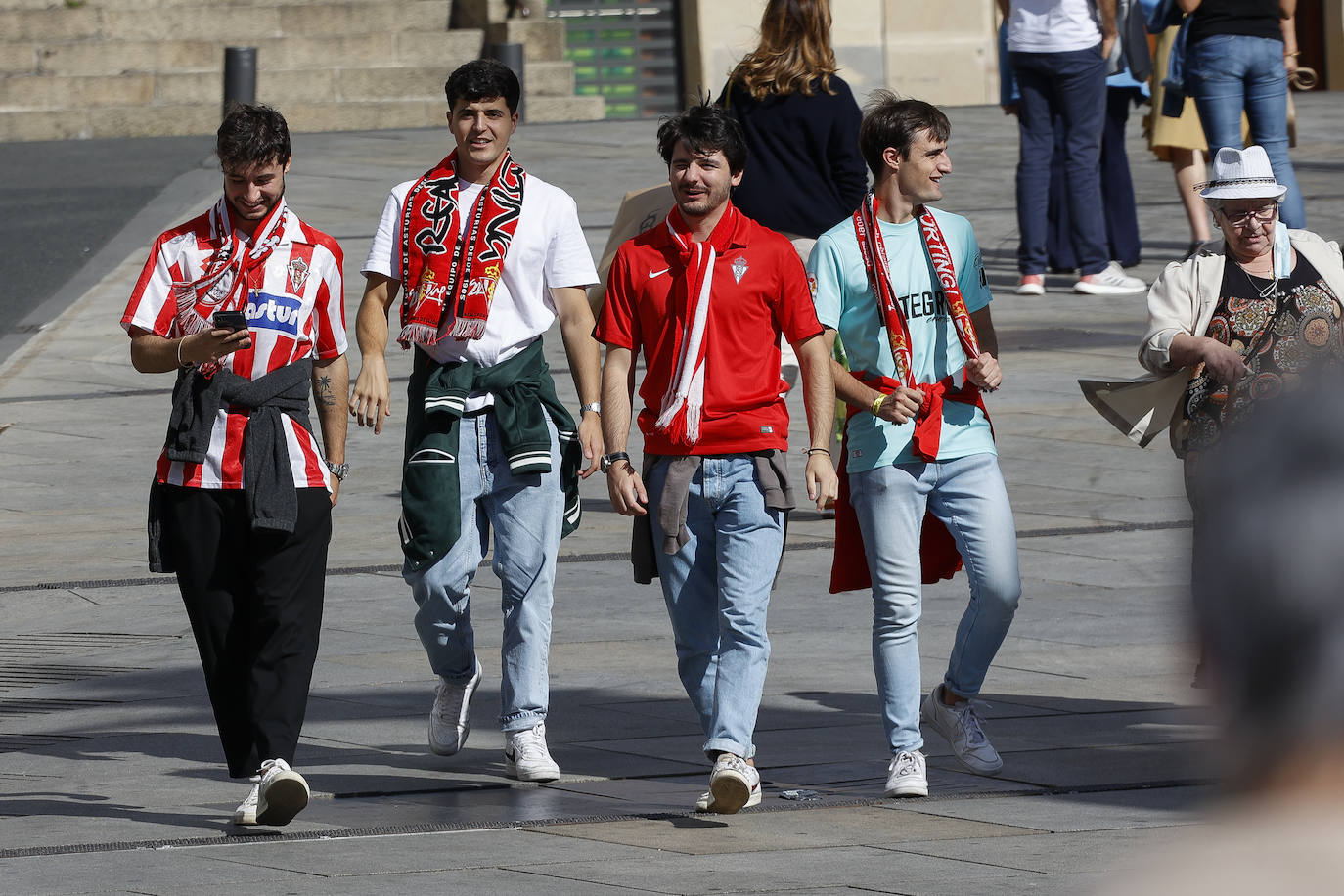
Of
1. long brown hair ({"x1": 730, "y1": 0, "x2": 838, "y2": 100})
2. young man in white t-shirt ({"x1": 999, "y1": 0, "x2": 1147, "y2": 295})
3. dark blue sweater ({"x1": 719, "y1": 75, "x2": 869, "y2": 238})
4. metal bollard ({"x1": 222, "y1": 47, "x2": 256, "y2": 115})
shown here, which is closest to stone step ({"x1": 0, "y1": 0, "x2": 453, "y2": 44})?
metal bollard ({"x1": 222, "y1": 47, "x2": 256, "y2": 115})

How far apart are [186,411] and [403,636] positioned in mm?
2214

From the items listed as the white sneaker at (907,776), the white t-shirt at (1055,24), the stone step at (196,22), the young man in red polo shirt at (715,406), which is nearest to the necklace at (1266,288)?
the young man in red polo shirt at (715,406)

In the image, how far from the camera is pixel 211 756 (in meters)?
6.32

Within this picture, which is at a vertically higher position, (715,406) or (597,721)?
(715,406)

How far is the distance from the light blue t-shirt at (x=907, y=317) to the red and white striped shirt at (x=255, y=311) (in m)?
1.25

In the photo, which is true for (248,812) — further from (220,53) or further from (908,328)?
(220,53)

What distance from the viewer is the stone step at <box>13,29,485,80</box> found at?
23.2 metres

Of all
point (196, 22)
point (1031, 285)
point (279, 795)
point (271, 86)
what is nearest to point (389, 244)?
point (279, 795)

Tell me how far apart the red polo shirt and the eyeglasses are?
1.10 metres

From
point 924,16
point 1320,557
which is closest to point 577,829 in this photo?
point 1320,557

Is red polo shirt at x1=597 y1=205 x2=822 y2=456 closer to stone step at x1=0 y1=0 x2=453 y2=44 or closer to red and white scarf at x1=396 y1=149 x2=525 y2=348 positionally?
red and white scarf at x1=396 y1=149 x2=525 y2=348

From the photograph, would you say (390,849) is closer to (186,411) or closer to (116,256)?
(186,411)

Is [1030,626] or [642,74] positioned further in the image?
[642,74]

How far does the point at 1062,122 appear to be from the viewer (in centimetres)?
1278
